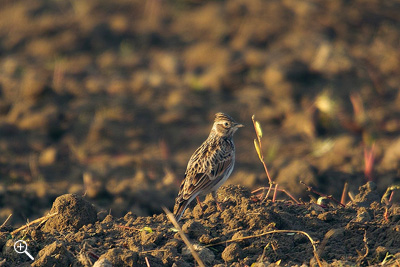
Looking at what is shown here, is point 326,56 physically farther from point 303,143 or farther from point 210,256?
point 210,256

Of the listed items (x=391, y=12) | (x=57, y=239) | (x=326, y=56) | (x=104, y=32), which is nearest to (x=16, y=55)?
(x=104, y=32)

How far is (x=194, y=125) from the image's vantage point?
13.8 meters

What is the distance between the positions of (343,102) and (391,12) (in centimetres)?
434

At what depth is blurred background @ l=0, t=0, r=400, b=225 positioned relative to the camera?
11.5 metres

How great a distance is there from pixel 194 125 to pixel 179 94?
3.00 ft

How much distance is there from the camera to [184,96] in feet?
47.4

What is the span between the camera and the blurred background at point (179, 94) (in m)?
11.5

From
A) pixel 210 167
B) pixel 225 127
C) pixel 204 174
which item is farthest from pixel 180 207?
pixel 225 127

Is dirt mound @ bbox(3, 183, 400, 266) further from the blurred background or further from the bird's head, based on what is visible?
the blurred background

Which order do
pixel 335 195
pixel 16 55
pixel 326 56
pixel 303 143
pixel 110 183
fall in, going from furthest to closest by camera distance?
pixel 16 55
pixel 326 56
pixel 303 143
pixel 110 183
pixel 335 195

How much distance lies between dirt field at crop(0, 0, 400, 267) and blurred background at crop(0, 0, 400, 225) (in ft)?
0.13

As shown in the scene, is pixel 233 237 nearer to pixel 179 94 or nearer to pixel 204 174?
pixel 204 174

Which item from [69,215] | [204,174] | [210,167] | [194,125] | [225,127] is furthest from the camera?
[194,125]

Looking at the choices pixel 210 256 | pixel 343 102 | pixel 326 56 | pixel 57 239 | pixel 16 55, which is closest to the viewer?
pixel 210 256
